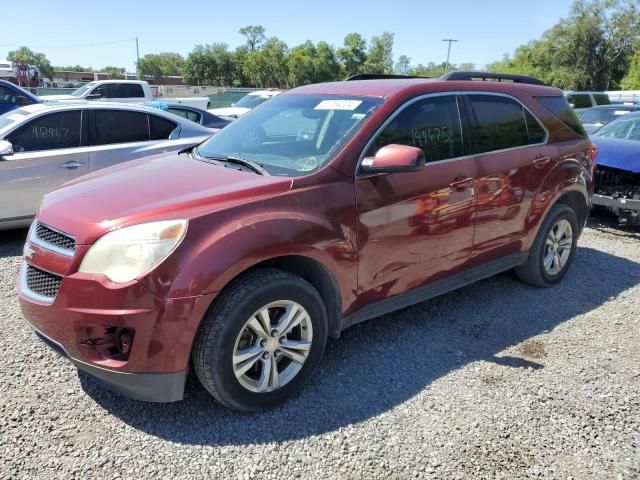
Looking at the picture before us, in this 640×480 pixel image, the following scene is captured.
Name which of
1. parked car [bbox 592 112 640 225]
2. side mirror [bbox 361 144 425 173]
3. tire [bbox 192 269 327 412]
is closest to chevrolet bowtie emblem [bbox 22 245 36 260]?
tire [bbox 192 269 327 412]

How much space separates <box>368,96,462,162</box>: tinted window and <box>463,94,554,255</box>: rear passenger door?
0.48ft

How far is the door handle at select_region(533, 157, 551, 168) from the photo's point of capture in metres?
Result: 4.35

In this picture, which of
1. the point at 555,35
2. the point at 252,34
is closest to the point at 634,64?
the point at 555,35

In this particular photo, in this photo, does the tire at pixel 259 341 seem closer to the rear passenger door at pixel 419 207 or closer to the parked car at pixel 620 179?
the rear passenger door at pixel 419 207

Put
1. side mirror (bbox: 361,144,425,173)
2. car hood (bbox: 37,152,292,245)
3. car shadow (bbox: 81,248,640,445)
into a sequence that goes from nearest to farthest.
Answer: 1. car hood (bbox: 37,152,292,245)
2. car shadow (bbox: 81,248,640,445)
3. side mirror (bbox: 361,144,425,173)

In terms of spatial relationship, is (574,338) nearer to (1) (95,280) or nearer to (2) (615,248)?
(2) (615,248)

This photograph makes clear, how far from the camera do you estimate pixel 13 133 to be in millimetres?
5672

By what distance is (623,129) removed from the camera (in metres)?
7.98

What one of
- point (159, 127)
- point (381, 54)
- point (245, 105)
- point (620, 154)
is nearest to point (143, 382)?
point (159, 127)

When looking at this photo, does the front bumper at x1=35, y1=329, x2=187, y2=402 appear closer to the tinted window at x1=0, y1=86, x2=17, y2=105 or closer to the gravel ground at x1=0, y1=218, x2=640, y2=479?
the gravel ground at x1=0, y1=218, x2=640, y2=479

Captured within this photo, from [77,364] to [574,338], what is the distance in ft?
11.3

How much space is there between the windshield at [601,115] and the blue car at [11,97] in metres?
12.8

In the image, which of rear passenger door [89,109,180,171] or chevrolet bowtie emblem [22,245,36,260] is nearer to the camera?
chevrolet bowtie emblem [22,245,36,260]

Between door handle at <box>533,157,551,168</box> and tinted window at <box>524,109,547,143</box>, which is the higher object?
tinted window at <box>524,109,547,143</box>
